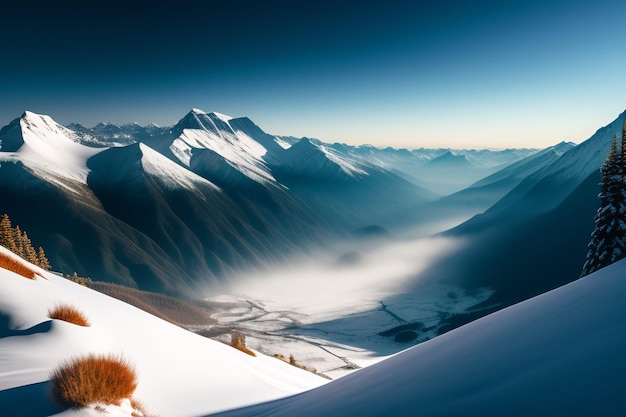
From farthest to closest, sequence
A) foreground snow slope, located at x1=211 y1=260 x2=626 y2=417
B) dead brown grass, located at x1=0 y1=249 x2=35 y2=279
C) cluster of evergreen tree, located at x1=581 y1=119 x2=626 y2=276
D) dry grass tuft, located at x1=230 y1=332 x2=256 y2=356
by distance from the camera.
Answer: cluster of evergreen tree, located at x1=581 y1=119 x2=626 y2=276 < dry grass tuft, located at x1=230 y1=332 x2=256 y2=356 < dead brown grass, located at x1=0 y1=249 x2=35 y2=279 < foreground snow slope, located at x1=211 y1=260 x2=626 y2=417

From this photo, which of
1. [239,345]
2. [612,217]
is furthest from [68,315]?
[612,217]

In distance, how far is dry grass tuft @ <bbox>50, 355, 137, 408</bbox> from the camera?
162 inches

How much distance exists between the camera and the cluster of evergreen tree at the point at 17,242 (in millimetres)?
37013

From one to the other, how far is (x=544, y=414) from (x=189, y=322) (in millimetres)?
195446

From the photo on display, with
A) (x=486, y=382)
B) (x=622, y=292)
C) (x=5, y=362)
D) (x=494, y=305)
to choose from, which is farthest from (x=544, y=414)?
(x=494, y=305)

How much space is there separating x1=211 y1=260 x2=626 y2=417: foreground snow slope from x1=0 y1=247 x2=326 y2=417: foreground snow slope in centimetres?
210

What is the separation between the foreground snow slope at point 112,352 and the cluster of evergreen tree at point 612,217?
22792 mm

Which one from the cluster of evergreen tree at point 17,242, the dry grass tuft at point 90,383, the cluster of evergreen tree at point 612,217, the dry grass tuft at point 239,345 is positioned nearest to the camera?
the dry grass tuft at point 90,383

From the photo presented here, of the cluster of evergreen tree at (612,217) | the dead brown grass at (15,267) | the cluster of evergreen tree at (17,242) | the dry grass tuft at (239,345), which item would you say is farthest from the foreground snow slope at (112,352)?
the cluster of evergreen tree at (17,242)

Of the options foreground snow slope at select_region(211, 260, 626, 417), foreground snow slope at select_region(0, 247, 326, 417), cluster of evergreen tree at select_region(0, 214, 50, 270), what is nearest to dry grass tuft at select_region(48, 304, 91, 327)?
foreground snow slope at select_region(0, 247, 326, 417)

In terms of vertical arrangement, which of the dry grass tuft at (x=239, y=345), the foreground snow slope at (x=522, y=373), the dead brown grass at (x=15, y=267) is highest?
the dead brown grass at (x=15, y=267)

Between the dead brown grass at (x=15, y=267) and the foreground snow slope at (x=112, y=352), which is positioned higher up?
the dead brown grass at (x=15, y=267)

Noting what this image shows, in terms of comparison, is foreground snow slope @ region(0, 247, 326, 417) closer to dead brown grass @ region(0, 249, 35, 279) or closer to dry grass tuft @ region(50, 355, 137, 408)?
dry grass tuft @ region(50, 355, 137, 408)

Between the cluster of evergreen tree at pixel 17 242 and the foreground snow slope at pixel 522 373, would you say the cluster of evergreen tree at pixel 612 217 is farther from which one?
the cluster of evergreen tree at pixel 17 242
